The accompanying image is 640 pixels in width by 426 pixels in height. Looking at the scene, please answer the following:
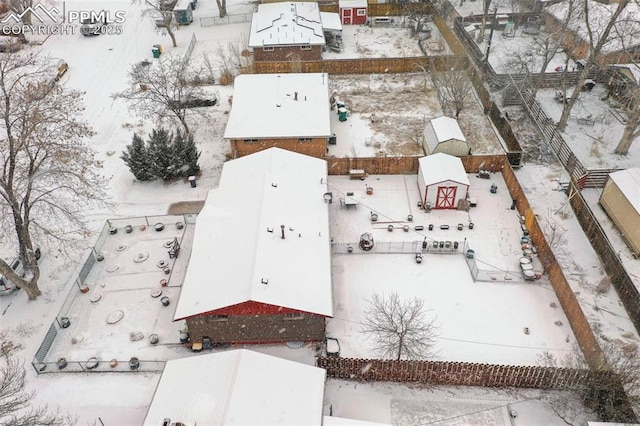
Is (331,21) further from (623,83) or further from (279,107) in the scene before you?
(623,83)

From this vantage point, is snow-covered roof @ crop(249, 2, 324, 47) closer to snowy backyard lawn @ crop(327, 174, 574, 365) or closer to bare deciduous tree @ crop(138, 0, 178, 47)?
bare deciduous tree @ crop(138, 0, 178, 47)

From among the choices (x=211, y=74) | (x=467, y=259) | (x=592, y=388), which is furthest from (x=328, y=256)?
(x=211, y=74)

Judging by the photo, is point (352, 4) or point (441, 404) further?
point (352, 4)

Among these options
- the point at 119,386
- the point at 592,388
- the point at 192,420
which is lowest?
the point at 119,386

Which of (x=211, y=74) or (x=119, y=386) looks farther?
(x=211, y=74)

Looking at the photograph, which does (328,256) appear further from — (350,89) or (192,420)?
(350,89)

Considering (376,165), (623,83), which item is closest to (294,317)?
(376,165)

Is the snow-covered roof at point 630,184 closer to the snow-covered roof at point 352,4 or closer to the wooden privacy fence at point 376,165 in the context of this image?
the wooden privacy fence at point 376,165

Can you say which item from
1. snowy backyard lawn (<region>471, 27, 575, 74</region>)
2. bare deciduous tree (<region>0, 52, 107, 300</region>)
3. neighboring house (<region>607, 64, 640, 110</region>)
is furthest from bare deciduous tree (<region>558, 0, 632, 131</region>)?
bare deciduous tree (<region>0, 52, 107, 300</region>)
